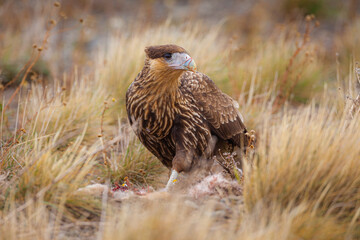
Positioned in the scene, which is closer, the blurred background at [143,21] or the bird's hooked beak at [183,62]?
the bird's hooked beak at [183,62]

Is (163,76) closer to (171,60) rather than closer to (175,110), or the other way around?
(171,60)

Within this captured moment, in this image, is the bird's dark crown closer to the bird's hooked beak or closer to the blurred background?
the bird's hooked beak

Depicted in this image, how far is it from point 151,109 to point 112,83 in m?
1.98

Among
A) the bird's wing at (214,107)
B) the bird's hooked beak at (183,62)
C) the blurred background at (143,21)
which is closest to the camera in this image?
the bird's hooked beak at (183,62)

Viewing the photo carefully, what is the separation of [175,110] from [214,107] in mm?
408

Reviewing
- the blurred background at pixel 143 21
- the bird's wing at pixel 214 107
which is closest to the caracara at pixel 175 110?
the bird's wing at pixel 214 107

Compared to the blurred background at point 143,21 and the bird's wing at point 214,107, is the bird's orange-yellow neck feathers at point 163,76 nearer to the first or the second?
the bird's wing at point 214,107

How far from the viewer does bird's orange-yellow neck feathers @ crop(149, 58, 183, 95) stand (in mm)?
3256

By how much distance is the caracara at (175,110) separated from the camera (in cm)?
328

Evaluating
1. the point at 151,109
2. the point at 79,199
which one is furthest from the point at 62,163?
the point at 151,109

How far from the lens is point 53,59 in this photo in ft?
23.1

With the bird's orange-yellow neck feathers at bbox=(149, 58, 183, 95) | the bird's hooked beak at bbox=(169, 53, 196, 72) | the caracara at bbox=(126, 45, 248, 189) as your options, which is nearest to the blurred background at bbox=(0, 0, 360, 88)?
the caracara at bbox=(126, 45, 248, 189)

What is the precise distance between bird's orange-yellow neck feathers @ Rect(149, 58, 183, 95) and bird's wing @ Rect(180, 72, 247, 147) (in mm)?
227

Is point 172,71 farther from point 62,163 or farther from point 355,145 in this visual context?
point 355,145
